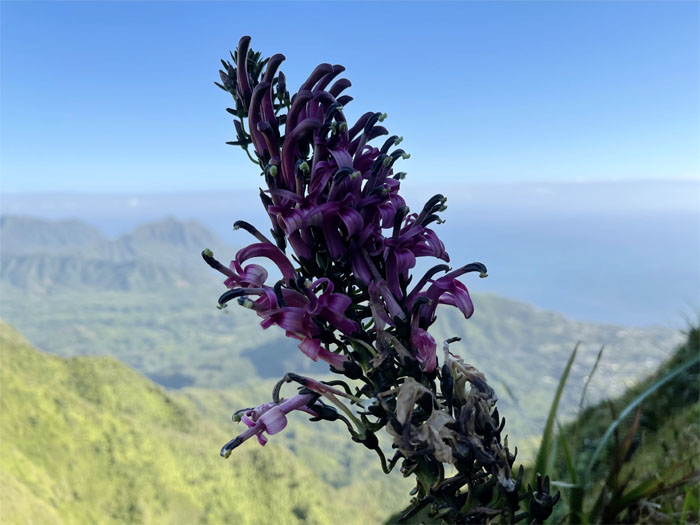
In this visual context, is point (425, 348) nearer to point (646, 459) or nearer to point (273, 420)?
point (273, 420)

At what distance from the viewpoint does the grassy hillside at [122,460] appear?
23.5 meters

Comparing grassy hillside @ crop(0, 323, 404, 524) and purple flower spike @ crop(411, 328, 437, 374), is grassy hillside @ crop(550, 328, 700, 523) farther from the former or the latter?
grassy hillside @ crop(0, 323, 404, 524)

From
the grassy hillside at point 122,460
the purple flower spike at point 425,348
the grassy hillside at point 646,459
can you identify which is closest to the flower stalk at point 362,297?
the purple flower spike at point 425,348

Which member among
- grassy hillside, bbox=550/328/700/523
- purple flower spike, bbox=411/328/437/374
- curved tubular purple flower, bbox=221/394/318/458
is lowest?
grassy hillside, bbox=550/328/700/523

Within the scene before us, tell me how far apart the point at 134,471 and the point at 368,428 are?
32.1m

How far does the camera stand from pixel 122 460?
28766 millimetres

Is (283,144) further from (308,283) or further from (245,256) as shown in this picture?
(308,283)

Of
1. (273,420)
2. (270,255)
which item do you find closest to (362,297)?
(270,255)

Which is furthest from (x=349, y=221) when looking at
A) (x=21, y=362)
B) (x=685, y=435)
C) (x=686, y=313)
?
(x=21, y=362)

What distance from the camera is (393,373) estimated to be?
164 centimetres

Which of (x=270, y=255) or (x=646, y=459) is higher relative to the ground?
(x=270, y=255)

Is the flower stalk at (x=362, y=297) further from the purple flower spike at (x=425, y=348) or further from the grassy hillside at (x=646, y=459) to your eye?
the grassy hillside at (x=646, y=459)

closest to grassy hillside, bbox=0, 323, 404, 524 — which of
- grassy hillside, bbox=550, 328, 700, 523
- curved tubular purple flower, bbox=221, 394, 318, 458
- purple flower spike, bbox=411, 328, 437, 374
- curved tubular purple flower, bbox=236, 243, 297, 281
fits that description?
grassy hillside, bbox=550, 328, 700, 523

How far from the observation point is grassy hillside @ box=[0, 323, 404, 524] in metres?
23.5
